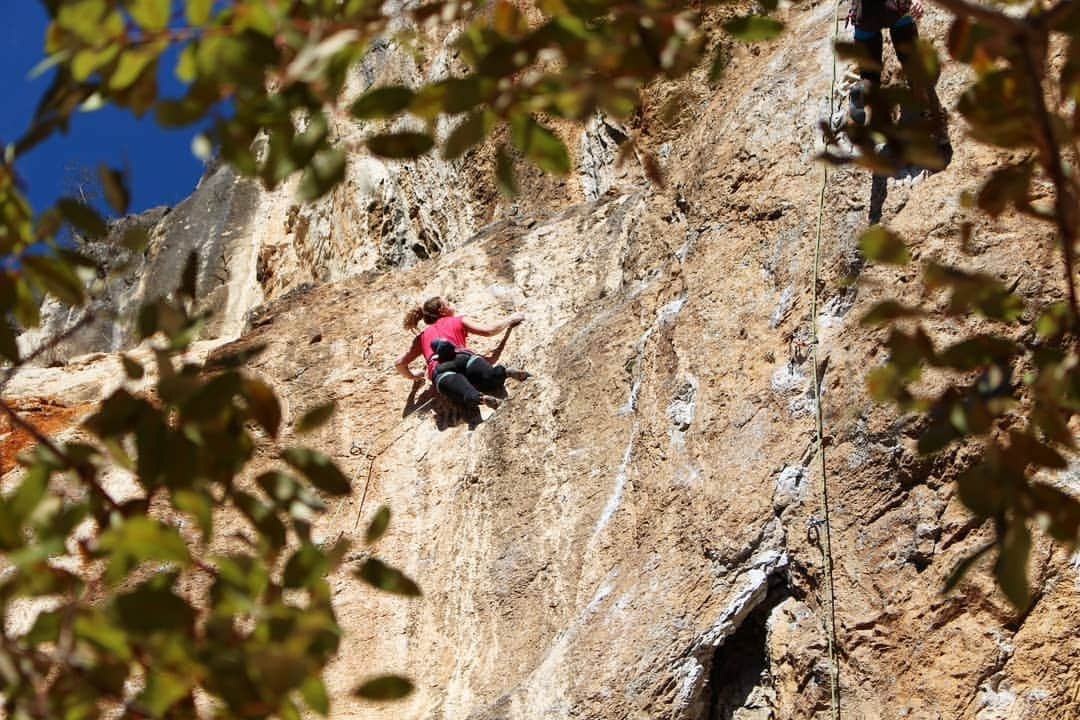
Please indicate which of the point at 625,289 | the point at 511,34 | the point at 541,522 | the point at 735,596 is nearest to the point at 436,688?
the point at 541,522

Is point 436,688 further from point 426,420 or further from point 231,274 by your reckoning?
point 231,274

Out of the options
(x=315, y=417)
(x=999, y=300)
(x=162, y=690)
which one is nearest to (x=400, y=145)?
(x=315, y=417)

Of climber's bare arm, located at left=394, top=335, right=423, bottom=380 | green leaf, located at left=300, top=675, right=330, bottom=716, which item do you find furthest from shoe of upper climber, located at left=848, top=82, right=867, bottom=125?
green leaf, located at left=300, top=675, right=330, bottom=716

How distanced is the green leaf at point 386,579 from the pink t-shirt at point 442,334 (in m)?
7.00

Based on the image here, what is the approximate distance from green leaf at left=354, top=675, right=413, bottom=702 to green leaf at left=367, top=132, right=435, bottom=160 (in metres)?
1.11

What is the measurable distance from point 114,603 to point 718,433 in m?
5.31

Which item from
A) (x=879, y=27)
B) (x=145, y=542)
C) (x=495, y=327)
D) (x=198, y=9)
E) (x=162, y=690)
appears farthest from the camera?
(x=495, y=327)

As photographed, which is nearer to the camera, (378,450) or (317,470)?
(317,470)

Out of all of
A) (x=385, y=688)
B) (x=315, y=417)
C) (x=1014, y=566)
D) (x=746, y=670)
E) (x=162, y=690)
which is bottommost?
(x=746, y=670)

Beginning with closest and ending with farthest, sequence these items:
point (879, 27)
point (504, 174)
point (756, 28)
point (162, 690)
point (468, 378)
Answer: point (162, 690), point (504, 174), point (756, 28), point (879, 27), point (468, 378)

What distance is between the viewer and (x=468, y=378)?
10047 millimetres

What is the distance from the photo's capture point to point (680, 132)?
39.2 ft

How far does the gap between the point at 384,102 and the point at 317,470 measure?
831 mm

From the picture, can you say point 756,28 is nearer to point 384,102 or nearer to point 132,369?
point 384,102
